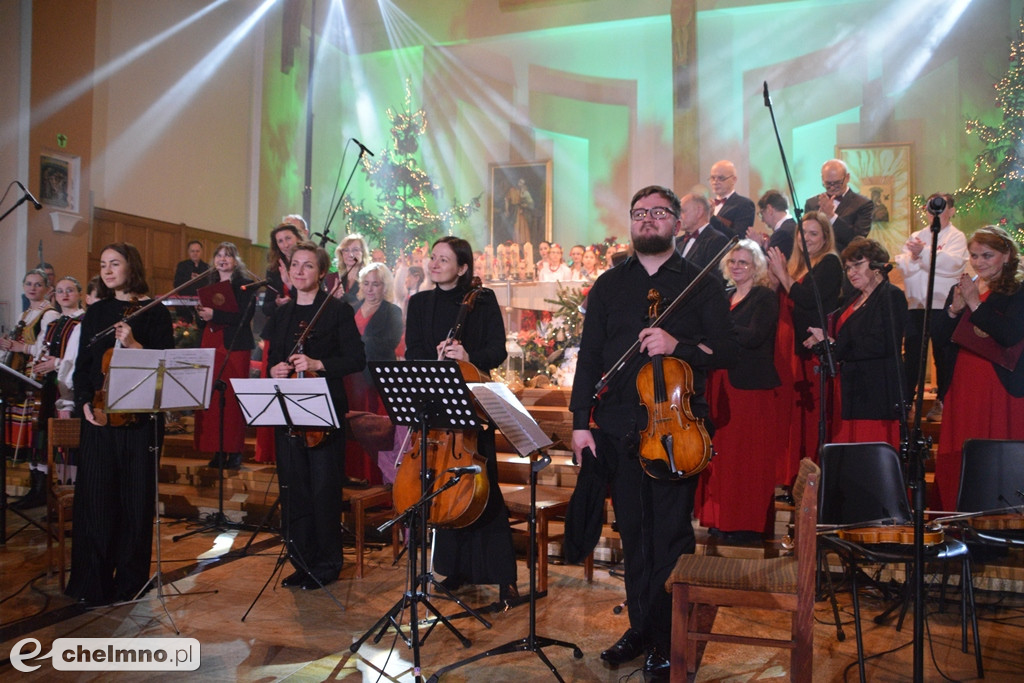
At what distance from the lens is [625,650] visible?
3.32 metres

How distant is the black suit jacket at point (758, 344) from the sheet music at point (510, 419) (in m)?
2.00

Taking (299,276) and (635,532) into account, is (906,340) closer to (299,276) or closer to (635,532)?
(635,532)

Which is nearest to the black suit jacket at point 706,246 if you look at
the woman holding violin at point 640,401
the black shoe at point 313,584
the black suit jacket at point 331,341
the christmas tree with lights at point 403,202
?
the woman holding violin at point 640,401

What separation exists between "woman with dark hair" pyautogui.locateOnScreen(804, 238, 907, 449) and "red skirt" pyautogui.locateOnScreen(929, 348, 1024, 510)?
1.06 feet

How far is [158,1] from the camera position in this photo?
11.2 m

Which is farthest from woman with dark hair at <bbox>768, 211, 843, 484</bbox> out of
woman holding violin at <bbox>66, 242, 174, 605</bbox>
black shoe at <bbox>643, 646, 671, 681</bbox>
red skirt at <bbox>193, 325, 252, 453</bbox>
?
red skirt at <bbox>193, 325, 252, 453</bbox>

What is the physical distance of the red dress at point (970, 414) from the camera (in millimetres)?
4438

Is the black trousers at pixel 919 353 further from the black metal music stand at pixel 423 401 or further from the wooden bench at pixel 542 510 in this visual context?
the black metal music stand at pixel 423 401

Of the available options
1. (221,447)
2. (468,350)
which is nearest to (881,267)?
(468,350)

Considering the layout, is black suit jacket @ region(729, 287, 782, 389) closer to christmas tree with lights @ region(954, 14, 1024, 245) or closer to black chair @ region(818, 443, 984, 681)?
black chair @ region(818, 443, 984, 681)

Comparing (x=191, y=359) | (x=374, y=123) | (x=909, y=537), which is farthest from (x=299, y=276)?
(x=374, y=123)

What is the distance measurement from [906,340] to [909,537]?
9.38 ft

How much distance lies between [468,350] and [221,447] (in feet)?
8.24

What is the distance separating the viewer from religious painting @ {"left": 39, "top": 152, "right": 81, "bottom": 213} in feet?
31.2
